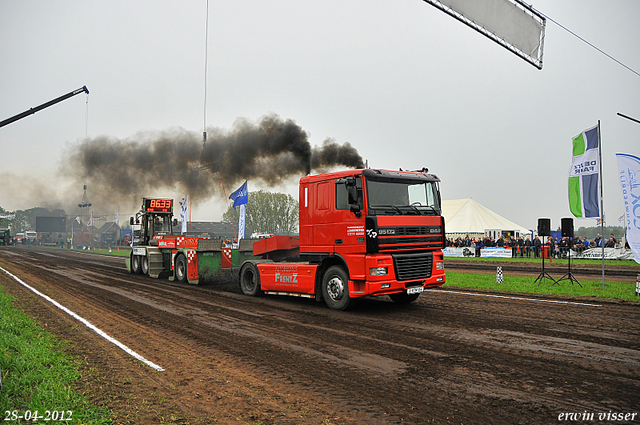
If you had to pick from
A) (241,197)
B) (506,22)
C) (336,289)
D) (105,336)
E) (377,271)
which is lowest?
(105,336)

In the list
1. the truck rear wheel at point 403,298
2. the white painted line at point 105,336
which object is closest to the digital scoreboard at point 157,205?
the white painted line at point 105,336

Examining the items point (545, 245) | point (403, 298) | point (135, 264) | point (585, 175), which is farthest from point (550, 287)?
point (545, 245)

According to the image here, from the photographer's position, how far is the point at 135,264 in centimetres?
2089

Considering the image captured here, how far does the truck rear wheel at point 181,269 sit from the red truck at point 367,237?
711cm

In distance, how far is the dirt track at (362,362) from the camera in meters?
4.29

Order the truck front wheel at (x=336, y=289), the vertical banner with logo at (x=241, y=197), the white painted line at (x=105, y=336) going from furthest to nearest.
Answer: the vertical banner with logo at (x=241, y=197) < the truck front wheel at (x=336, y=289) < the white painted line at (x=105, y=336)

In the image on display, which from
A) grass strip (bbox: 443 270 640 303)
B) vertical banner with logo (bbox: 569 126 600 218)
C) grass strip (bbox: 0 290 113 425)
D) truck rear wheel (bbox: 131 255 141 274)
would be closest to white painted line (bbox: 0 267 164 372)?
grass strip (bbox: 0 290 113 425)

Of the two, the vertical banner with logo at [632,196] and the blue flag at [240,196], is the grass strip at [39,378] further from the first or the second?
the blue flag at [240,196]

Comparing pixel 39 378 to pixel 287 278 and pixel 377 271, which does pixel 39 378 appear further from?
pixel 287 278

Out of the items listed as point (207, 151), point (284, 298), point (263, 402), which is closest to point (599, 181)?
point (284, 298)

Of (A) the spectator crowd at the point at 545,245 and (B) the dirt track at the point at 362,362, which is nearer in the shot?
(B) the dirt track at the point at 362,362

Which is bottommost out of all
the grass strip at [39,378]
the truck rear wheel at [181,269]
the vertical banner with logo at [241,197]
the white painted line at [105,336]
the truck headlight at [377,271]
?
the white painted line at [105,336]

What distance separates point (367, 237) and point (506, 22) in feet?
42.2

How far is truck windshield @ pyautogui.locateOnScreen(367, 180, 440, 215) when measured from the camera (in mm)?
9328
